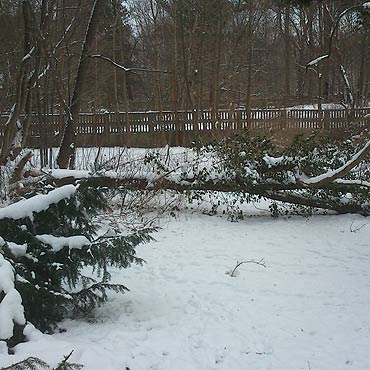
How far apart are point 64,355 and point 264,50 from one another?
92.9 ft

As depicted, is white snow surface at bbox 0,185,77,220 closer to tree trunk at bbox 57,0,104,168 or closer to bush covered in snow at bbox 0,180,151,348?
bush covered in snow at bbox 0,180,151,348

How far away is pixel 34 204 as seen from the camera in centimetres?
412

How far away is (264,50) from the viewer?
2920cm

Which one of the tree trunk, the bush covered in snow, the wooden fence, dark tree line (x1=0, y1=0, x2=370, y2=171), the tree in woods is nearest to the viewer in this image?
the bush covered in snow

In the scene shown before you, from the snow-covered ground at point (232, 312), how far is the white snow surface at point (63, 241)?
2.36ft

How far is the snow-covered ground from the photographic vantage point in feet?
12.3

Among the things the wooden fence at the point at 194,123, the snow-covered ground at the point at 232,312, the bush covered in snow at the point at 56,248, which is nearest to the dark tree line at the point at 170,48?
the wooden fence at the point at 194,123

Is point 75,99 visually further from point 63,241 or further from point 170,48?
point 170,48

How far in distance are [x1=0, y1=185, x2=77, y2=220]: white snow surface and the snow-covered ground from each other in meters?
1.06

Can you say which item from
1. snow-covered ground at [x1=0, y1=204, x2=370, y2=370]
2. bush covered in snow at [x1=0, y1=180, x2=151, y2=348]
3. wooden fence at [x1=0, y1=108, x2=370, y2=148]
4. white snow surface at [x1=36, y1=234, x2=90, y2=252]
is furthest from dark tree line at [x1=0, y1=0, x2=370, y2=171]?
white snow surface at [x1=36, y1=234, x2=90, y2=252]

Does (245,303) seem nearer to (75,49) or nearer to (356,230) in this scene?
(356,230)

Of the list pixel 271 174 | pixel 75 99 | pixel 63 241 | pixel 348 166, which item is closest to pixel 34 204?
pixel 63 241

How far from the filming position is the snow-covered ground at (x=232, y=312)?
3.73 m

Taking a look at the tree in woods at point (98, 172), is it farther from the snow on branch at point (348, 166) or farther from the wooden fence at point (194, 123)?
the wooden fence at point (194, 123)
